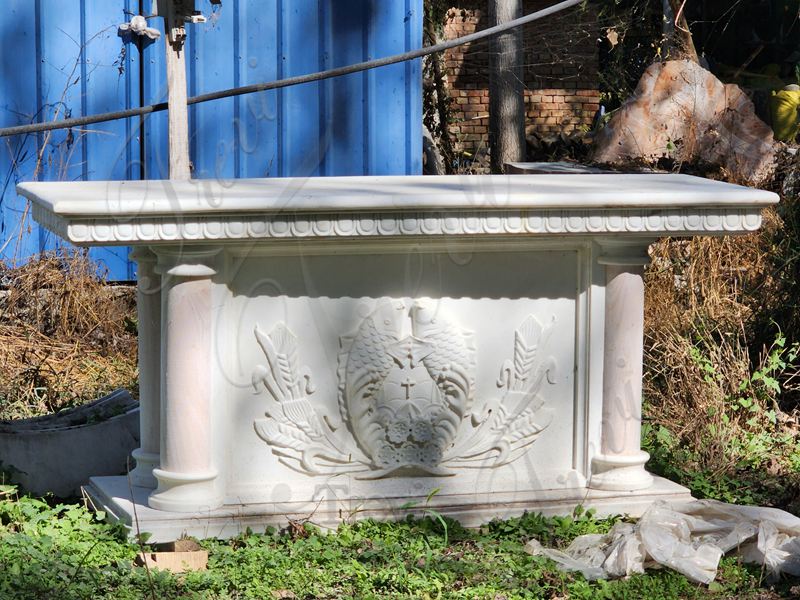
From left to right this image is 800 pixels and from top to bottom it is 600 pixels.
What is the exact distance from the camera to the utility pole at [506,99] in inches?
355

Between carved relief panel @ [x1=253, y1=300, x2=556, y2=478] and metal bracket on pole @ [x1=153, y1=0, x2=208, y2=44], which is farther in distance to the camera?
metal bracket on pole @ [x1=153, y1=0, x2=208, y2=44]

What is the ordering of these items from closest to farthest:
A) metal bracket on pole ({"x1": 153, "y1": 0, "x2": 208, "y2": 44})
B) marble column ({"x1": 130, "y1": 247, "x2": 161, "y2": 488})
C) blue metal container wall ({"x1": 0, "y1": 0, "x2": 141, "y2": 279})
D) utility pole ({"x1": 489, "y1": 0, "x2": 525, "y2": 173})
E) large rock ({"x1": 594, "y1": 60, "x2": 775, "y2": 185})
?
marble column ({"x1": 130, "y1": 247, "x2": 161, "y2": 488}) → metal bracket on pole ({"x1": 153, "y1": 0, "x2": 208, "y2": 44}) → blue metal container wall ({"x1": 0, "y1": 0, "x2": 141, "y2": 279}) → large rock ({"x1": 594, "y1": 60, "x2": 775, "y2": 185}) → utility pole ({"x1": 489, "y1": 0, "x2": 525, "y2": 173})

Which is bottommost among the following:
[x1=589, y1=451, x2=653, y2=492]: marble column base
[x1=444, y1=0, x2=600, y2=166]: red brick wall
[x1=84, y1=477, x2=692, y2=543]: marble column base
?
[x1=84, y1=477, x2=692, y2=543]: marble column base

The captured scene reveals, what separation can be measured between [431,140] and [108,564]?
8003mm

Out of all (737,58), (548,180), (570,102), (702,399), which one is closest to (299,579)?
(548,180)

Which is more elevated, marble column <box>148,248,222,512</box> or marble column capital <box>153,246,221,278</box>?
marble column capital <box>153,246,221,278</box>

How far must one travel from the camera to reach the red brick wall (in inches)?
516

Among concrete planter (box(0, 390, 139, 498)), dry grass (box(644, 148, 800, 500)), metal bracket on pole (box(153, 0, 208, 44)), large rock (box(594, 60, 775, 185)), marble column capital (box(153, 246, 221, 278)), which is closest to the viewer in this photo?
marble column capital (box(153, 246, 221, 278))

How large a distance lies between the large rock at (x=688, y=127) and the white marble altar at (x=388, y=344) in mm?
3670

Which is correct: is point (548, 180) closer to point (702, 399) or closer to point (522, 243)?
point (522, 243)

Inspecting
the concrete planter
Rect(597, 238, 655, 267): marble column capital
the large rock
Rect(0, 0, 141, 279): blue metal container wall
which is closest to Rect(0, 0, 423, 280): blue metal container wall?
Rect(0, 0, 141, 279): blue metal container wall

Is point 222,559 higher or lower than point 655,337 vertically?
lower

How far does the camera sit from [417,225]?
3.72 meters

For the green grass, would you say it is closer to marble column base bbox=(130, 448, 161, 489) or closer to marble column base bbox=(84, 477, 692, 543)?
marble column base bbox=(84, 477, 692, 543)
